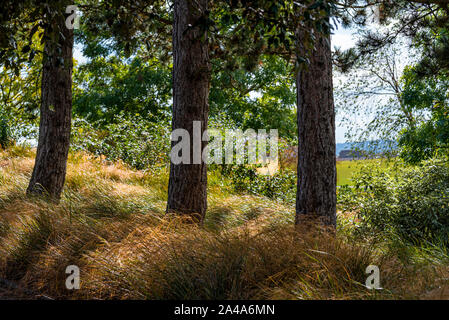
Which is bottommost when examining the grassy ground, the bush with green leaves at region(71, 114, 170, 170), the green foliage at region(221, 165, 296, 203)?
the grassy ground

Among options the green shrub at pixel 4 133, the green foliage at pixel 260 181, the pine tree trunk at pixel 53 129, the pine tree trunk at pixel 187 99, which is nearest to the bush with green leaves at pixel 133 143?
the green foliage at pixel 260 181

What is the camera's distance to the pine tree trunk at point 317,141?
4.94m

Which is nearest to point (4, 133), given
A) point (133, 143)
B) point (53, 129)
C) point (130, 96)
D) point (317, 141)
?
point (133, 143)

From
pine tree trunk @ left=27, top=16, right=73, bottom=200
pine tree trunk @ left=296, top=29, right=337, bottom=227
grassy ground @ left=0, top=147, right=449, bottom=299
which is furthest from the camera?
pine tree trunk @ left=27, top=16, right=73, bottom=200

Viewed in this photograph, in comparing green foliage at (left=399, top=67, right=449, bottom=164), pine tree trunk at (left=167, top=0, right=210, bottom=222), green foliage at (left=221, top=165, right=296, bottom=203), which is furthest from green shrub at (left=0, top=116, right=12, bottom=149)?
green foliage at (left=399, top=67, right=449, bottom=164)

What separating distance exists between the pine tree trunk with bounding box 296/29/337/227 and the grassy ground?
0.63m

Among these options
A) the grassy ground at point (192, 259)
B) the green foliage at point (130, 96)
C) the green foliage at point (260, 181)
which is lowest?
the grassy ground at point (192, 259)

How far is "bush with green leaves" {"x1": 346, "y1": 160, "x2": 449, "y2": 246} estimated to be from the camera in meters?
6.10

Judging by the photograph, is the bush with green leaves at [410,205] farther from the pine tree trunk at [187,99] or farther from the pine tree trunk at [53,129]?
the pine tree trunk at [53,129]

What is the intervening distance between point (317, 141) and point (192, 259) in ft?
7.37

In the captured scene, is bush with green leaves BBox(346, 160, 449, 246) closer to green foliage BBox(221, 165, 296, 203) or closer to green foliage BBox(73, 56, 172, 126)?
green foliage BBox(221, 165, 296, 203)

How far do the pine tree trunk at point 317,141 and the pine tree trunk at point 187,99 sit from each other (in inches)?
51.8

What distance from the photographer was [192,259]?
358cm

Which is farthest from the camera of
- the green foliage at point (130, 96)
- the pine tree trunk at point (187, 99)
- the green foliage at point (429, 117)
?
the green foliage at point (130, 96)
